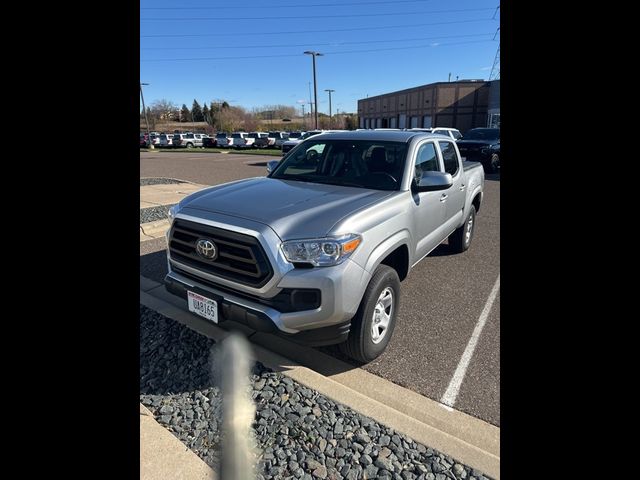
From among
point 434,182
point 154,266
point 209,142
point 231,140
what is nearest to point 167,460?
point 434,182

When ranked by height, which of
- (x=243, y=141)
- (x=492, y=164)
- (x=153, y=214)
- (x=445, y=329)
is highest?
(x=243, y=141)

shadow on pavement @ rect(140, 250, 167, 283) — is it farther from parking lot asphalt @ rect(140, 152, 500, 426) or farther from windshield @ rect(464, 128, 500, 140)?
windshield @ rect(464, 128, 500, 140)

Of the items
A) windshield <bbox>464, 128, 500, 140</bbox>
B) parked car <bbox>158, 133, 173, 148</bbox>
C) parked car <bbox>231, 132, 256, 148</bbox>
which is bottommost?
windshield <bbox>464, 128, 500, 140</bbox>

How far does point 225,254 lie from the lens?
2.74 metres

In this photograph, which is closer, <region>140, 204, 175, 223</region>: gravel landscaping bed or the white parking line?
the white parking line

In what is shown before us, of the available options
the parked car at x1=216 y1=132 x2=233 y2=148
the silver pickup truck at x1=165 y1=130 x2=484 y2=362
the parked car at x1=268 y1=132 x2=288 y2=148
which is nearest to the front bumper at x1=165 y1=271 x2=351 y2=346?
the silver pickup truck at x1=165 y1=130 x2=484 y2=362

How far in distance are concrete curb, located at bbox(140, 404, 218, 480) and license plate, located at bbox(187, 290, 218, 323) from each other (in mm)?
773

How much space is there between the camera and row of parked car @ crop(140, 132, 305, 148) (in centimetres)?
3475

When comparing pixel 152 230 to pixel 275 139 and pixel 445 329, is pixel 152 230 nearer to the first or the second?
pixel 445 329

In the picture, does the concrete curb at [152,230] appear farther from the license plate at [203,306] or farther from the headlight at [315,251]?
the headlight at [315,251]

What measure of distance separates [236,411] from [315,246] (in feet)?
3.85
